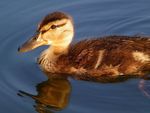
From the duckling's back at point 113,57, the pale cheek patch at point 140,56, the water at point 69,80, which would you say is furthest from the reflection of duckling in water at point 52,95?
the pale cheek patch at point 140,56

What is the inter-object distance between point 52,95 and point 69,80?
326 millimetres

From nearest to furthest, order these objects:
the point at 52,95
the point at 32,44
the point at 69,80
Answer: the point at 52,95
the point at 69,80
the point at 32,44

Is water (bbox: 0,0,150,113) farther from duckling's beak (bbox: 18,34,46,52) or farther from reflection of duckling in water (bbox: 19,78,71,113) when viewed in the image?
duckling's beak (bbox: 18,34,46,52)

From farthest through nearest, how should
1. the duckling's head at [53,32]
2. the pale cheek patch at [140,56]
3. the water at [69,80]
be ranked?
the duckling's head at [53,32], the pale cheek patch at [140,56], the water at [69,80]

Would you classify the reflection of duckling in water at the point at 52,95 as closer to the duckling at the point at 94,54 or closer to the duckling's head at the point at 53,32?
the duckling at the point at 94,54

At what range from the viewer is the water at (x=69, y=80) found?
230 inches

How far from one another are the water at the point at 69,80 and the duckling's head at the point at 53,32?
31 centimetres

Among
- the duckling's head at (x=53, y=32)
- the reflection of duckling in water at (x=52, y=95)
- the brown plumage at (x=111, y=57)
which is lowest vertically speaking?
the reflection of duckling in water at (x=52, y=95)

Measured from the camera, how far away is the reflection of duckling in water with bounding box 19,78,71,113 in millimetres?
5895

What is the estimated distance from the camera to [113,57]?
621 centimetres

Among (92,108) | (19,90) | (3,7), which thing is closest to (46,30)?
(19,90)

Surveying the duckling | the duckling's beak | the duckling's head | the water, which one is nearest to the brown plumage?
the duckling

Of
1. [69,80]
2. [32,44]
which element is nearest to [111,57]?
[69,80]

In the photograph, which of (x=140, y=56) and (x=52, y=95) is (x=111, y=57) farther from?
(x=52, y=95)
